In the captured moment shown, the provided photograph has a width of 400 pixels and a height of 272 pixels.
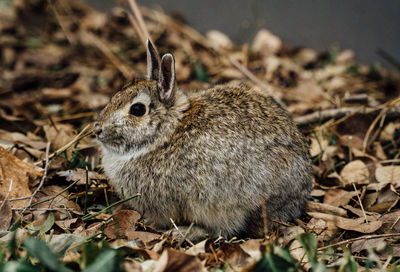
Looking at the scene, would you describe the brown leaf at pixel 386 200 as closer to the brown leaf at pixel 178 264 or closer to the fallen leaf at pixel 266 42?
the brown leaf at pixel 178 264

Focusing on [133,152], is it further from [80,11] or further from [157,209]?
[80,11]

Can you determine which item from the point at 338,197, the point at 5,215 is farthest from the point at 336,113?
the point at 5,215

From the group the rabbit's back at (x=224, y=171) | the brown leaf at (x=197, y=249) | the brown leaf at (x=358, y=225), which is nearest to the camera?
the brown leaf at (x=197, y=249)

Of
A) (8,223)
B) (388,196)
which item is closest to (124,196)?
(8,223)

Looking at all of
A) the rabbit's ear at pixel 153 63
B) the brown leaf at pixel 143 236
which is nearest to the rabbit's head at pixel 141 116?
the rabbit's ear at pixel 153 63

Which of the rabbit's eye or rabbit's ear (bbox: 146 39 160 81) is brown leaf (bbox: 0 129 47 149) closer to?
the rabbit's eye

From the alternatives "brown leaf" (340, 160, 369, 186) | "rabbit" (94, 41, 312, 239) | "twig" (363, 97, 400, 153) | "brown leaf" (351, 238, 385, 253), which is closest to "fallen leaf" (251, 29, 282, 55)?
"twig" (363, 97, 400, 153)
